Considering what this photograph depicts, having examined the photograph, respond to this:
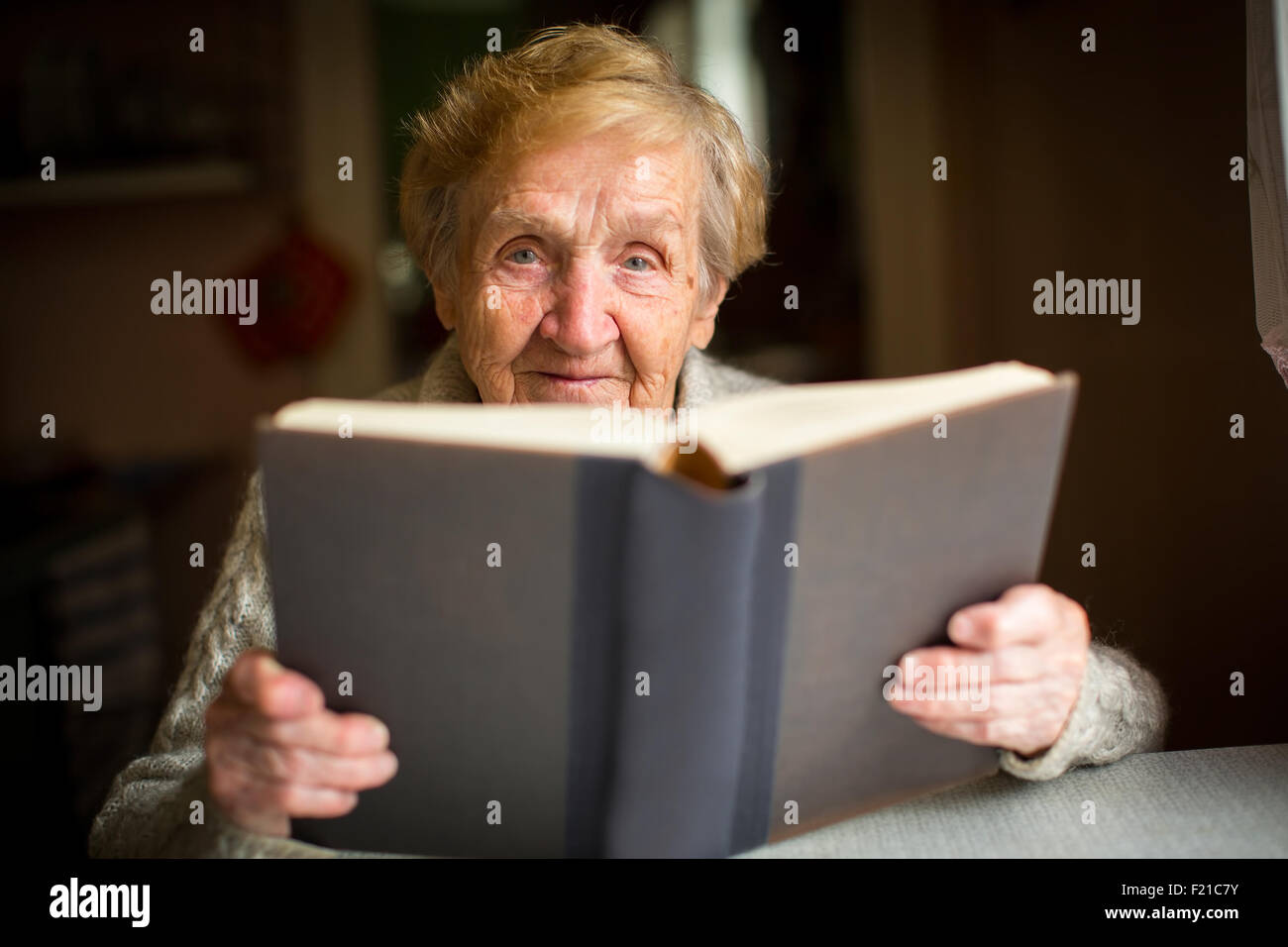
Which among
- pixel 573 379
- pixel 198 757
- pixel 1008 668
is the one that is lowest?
pixel 198 757

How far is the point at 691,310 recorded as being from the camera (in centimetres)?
125

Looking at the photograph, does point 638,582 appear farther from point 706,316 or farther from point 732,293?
point 732,293

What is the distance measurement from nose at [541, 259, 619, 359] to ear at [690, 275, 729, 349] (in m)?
0.22

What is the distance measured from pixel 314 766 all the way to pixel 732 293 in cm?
242

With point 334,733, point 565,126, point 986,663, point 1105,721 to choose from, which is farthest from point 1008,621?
point 565,126

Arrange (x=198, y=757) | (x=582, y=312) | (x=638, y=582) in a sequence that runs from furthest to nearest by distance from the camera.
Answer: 1. (x=582, y=312)
2. (x=198, y=757)
3. (x=638, y=582)

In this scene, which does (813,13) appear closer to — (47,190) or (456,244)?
(47,190)

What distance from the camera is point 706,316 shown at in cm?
138

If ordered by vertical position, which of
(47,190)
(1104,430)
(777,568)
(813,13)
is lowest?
(777,568)

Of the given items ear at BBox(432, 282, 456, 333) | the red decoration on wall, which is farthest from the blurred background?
ear at BBox(432, 282, 456, 333)

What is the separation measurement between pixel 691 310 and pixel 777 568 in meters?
0.61

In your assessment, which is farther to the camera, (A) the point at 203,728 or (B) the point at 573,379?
(B) the point at 573,379

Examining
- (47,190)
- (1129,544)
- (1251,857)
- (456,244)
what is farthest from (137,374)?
(1251,857)

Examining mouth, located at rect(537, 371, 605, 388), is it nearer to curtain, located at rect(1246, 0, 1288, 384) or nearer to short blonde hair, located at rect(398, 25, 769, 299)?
Result: short blonde hair, located at rect(398, 25, 769, 299)
